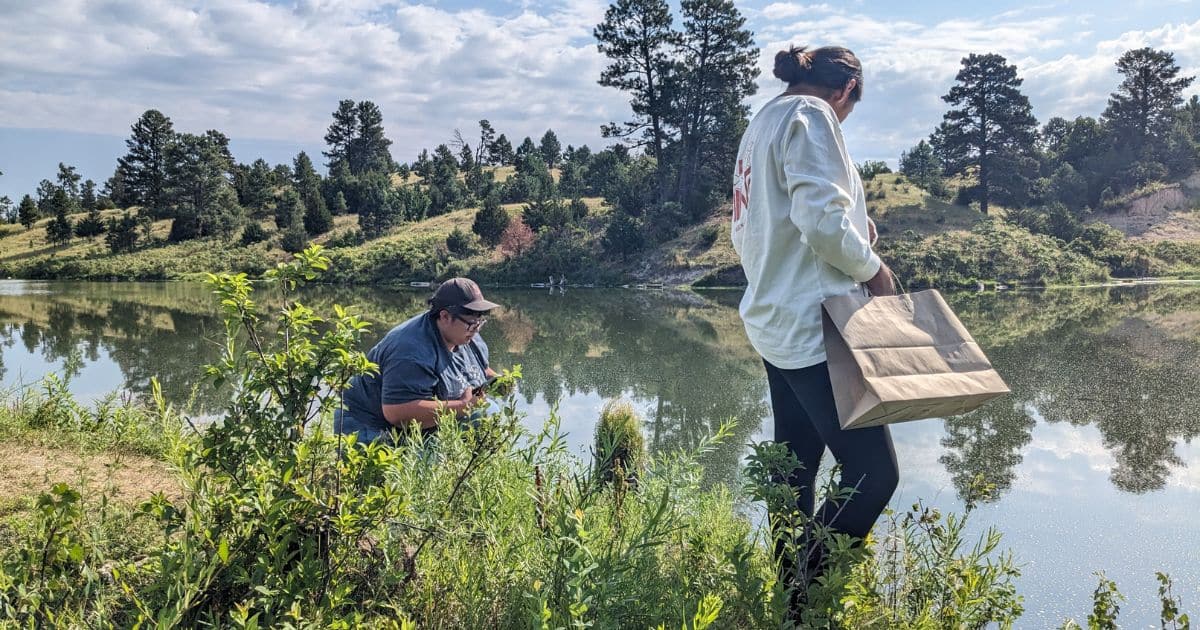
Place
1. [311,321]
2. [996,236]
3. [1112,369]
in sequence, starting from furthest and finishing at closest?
[996,236]
[1112,369]
[311,321]

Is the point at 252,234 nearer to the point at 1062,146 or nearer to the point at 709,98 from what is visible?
the point at 709,98

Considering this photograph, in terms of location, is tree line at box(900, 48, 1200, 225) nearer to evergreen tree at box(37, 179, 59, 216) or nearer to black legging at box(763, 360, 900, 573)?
black legging at box(763, 360, 900, 573)

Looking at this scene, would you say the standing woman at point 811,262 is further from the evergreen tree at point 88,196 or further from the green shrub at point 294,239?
the evergreen tree at point 88,196

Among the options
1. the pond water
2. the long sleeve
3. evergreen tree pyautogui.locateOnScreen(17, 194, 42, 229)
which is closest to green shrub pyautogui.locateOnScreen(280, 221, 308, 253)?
the pond water

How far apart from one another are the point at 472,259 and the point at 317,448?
28169mm

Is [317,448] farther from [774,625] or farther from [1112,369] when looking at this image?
[1112,369]

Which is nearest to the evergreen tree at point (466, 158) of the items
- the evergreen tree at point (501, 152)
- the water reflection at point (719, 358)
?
the evergreen tree at point (501, 152)

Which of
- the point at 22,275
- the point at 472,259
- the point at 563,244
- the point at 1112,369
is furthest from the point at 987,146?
the point at 22,275

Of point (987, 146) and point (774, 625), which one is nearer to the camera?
point (774, 625)

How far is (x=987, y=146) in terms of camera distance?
31.2 metres

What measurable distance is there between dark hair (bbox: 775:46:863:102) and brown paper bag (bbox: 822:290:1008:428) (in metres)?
0.67

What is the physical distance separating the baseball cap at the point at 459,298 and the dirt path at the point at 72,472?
1278 millimetres

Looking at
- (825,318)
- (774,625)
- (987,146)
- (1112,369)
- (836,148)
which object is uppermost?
(987,146)

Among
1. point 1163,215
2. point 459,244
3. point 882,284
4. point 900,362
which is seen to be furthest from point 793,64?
point 1163,215
